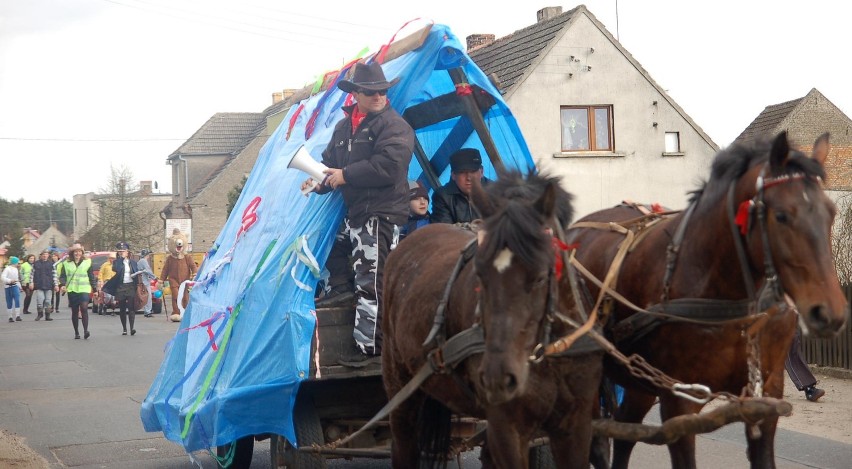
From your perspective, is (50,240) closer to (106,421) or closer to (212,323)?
(106,421)

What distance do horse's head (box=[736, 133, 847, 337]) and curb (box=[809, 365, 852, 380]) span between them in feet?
27.9

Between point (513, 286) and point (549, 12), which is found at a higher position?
point (549, 12)

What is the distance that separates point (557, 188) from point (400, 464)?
6.73ft

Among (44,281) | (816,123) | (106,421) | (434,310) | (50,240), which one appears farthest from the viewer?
(50,240)

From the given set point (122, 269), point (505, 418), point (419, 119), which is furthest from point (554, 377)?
point (122, 269)

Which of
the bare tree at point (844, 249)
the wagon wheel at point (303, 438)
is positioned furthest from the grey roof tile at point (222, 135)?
the wagon wheel at point (303, 438)

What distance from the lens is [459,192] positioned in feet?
23.0

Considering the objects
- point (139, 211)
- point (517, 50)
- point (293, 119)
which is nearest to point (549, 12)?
point (517, 50)

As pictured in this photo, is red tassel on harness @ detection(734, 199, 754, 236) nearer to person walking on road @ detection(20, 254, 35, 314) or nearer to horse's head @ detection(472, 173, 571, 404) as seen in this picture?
horse's head @ detection(472, 173, 571, 404)

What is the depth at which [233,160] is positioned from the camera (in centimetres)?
5012

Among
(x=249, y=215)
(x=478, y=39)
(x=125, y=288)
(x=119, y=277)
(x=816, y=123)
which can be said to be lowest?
(x=125, y=288)

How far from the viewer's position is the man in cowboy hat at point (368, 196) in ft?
20.5

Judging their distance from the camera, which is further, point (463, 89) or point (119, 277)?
point (119, 277)

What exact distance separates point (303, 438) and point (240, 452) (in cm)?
116
